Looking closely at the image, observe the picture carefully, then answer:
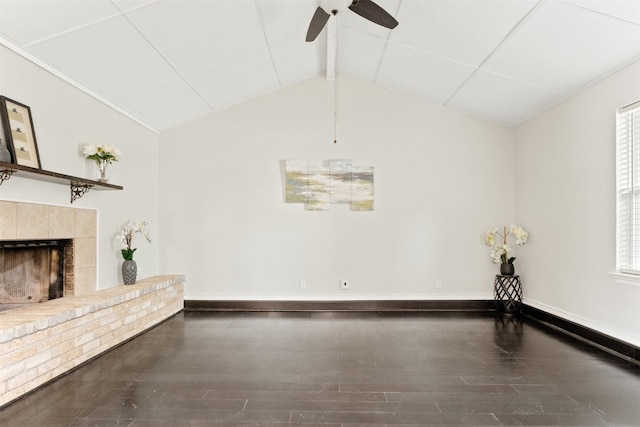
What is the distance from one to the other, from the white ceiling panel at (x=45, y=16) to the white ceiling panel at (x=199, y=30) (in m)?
0.27

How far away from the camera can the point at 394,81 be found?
189 inches

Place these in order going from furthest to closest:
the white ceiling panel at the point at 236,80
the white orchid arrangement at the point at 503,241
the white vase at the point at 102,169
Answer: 1. the white orchid arrangement at the point at 503,241
2. the white ceiling panel at the point at 236,80
3. the white vase at the point at 102,169

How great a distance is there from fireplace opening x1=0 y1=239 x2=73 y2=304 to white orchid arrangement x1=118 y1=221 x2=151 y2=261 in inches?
26.5

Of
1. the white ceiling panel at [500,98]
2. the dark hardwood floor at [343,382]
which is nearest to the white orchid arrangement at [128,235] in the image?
the dark hardwood floor at [343,382]

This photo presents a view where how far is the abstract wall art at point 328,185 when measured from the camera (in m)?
4.92

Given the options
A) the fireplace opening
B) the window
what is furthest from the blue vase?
the window

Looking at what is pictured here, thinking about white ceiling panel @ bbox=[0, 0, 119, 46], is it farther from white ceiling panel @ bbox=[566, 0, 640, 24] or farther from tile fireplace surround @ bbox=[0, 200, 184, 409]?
white ceiling panel @ bbox=[566, 0, 640, 24]

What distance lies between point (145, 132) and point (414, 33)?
360cm

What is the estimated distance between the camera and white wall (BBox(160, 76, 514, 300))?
Answer: 16.2ft

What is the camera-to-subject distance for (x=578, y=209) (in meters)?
3.72

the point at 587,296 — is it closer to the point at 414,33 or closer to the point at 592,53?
the point at 592,53

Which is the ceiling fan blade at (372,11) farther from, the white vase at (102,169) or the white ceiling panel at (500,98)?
the white vase at (102,169)

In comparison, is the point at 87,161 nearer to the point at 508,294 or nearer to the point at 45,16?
the point at 45,16

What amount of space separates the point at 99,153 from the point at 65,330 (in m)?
1.73
